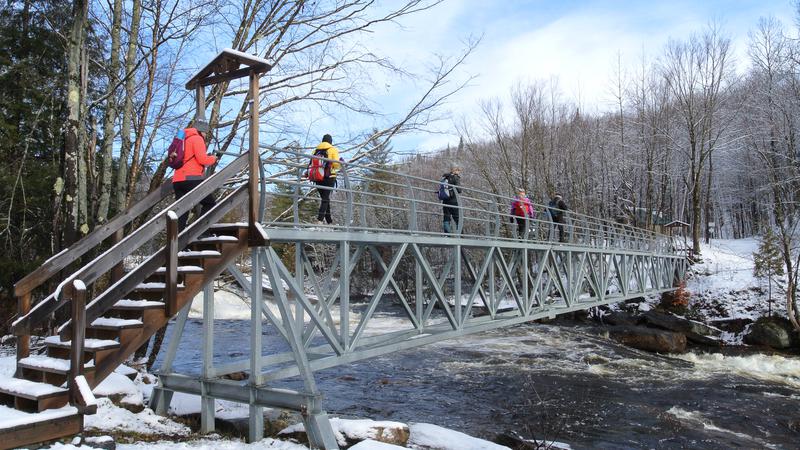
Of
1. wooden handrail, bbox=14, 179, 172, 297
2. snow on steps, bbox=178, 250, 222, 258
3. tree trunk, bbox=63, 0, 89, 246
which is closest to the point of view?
wooden handrail, bbox=14, 179, 172, 297

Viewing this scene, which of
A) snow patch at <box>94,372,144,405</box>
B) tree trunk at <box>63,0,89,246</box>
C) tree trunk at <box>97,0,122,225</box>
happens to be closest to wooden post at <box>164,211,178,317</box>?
snow patch at <box>94,372,144,405</box>

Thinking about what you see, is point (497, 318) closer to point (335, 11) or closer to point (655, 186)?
point (335, 11)

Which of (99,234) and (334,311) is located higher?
(99,234)

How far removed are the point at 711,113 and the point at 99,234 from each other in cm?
3450

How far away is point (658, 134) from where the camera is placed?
34812 millimetres

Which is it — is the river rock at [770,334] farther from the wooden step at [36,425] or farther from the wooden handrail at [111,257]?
the wooden step at [36,425]

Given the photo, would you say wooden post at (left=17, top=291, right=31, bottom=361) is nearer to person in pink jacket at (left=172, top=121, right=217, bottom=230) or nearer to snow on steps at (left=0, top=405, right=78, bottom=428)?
snow on steps at (left=0, top=405, right=78, bottom=428)

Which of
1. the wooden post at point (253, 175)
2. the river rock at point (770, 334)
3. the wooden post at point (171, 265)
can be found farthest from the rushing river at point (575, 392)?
the wooden post at point (171, 265)

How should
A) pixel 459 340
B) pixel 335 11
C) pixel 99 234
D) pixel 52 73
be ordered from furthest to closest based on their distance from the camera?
pixel 459 340 < pixel 52 73 < pixel 335 11 < pixel 99 234

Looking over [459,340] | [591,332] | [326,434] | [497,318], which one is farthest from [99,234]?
[591,332]

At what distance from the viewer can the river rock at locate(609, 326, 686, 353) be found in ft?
68.4

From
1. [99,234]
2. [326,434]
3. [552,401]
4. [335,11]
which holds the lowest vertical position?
[552,401]

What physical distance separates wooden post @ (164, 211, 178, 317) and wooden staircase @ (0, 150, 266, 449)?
1cm

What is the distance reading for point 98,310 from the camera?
17.4 ft
